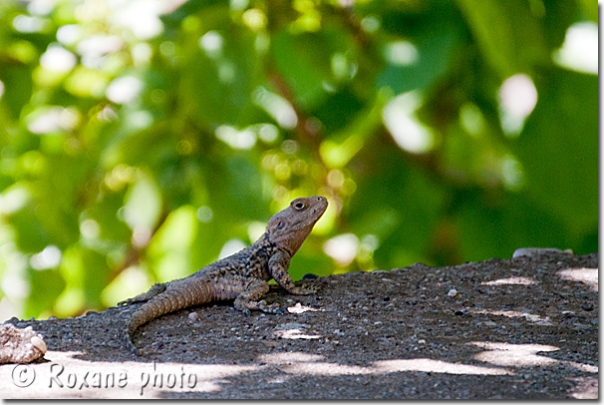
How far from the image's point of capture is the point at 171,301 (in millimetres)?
4992

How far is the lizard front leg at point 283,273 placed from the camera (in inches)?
208

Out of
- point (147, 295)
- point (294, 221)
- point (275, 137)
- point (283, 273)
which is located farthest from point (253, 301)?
point (275, 137)

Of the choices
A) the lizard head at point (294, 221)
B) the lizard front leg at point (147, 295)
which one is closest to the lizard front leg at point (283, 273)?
the lizard head at point (294, 221)

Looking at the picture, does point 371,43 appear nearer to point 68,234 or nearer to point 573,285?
point 573,285

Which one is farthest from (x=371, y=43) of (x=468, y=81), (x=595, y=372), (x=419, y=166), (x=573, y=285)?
(x=595, y=372)

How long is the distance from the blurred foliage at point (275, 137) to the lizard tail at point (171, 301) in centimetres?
110

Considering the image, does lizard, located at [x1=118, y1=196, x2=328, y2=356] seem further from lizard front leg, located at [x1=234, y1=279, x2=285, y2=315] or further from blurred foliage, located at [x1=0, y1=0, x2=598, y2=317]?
blurred foliage, located at [x1=0, y1=0, x2=598, y2=317]

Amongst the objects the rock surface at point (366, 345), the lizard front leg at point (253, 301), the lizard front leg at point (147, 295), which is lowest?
the rock surface at point (366, 345)

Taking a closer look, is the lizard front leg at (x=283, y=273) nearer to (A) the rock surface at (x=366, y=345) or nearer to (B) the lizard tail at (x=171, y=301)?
(A) the rock surface at (x=366, y=345)

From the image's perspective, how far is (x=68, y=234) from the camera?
7.66 metres

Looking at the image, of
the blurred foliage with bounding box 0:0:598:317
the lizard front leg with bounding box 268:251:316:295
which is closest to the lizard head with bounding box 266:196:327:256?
the lizard front leg with bounding box 268:251:316:295

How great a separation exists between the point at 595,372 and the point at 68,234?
5.10 meters

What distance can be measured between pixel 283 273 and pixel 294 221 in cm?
52

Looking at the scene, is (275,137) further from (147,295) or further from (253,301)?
(253,301)
